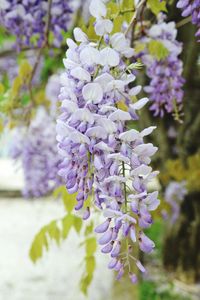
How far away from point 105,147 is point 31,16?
2.51 feet

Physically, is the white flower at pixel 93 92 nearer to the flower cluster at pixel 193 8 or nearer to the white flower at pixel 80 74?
the white flower at pixel 80 74

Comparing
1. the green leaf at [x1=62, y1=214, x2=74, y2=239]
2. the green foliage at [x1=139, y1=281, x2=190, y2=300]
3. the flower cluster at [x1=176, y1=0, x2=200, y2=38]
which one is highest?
the flower cluster at [x1=176, y1=0, x2=200, y2=38]

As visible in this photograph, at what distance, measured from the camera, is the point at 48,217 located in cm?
647

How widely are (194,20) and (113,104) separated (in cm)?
31

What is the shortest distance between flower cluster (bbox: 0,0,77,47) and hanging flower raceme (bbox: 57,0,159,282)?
2.12 feet

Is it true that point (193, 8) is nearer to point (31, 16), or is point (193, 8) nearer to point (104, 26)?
point (104, 26)

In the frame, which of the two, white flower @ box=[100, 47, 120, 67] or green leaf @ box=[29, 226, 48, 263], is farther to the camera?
green leaf @ box=[29, 226, 48, 263]

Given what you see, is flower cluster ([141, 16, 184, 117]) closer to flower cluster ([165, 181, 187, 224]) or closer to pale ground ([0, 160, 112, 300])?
pale ground ([0, 160, 112, 300])

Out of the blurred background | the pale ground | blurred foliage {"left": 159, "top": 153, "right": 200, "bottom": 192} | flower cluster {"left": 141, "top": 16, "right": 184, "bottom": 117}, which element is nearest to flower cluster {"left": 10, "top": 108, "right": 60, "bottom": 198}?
the blurred background

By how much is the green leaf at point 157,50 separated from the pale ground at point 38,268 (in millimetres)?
1595

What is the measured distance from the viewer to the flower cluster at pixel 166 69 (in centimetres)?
151

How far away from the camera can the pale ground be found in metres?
4.07

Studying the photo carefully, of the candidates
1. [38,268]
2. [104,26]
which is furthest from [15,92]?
[38,268]

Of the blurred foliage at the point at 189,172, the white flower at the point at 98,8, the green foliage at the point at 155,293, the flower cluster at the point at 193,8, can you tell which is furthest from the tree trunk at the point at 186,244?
the white flower at the point at 98,8
